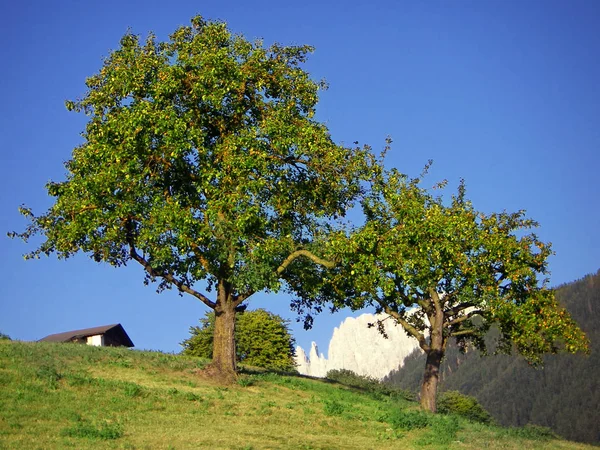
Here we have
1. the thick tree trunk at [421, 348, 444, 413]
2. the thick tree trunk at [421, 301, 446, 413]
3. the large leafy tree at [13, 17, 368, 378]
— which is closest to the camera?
the large leafy tree at [13, 17, 368, 378]

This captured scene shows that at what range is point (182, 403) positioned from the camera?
35.2 metres

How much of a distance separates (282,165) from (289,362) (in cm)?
5319

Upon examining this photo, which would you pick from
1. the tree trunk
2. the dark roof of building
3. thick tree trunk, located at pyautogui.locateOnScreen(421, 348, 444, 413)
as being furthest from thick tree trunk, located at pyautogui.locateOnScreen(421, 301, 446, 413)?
the dark roof of building

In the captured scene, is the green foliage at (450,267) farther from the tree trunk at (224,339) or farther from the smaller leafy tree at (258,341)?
the smaller leafy tree at (258,341)

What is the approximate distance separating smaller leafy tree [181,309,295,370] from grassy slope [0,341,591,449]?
48.1 m

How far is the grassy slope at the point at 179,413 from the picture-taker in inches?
1135

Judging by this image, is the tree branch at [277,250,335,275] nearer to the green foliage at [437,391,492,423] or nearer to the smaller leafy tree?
the smaller leafy tree

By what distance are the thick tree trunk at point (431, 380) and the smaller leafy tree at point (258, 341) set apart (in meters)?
41.7

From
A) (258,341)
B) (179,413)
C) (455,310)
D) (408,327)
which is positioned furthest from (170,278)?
(258,341)

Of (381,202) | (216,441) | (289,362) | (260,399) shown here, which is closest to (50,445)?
(216,441)

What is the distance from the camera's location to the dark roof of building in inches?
3767

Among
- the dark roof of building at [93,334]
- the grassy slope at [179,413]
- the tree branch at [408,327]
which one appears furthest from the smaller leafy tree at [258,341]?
the grassy slope at [179,413]

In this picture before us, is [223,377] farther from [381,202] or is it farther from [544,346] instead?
[544,346]

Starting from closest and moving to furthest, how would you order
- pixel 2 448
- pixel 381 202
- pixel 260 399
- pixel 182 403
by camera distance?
pixel 2 448 < pixel 182 403 < pixel 260 399 < pixel 381 202
